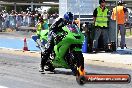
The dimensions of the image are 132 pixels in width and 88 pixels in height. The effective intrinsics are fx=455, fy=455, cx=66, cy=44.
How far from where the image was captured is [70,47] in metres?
11.3

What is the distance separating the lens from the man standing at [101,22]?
692 inches

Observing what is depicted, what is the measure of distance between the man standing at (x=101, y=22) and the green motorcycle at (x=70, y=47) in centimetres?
588

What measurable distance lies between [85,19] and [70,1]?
99cm

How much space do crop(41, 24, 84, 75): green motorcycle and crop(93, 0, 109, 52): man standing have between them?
588 centimetres

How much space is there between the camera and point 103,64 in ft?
49.9

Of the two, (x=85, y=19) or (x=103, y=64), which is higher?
(x=85, y=19)

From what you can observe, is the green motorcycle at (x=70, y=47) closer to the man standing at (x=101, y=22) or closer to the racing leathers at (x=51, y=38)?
the racing leathers at (x=51, y=38)

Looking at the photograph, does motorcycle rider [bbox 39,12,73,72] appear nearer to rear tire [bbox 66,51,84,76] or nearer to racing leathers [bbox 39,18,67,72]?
racing leathers [bbox 39,18,67,72]

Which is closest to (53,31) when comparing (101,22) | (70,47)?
(70,47)

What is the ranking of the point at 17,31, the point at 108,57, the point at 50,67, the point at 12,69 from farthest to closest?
the point at 17,31 → the point at 108,57 → the point at 12,69 → the point at 50,67

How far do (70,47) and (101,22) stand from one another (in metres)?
6.79

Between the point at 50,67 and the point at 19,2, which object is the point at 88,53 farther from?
the point at 19,2

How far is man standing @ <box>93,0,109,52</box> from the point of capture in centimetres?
1758

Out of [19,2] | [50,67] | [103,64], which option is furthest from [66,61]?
[19,2]
